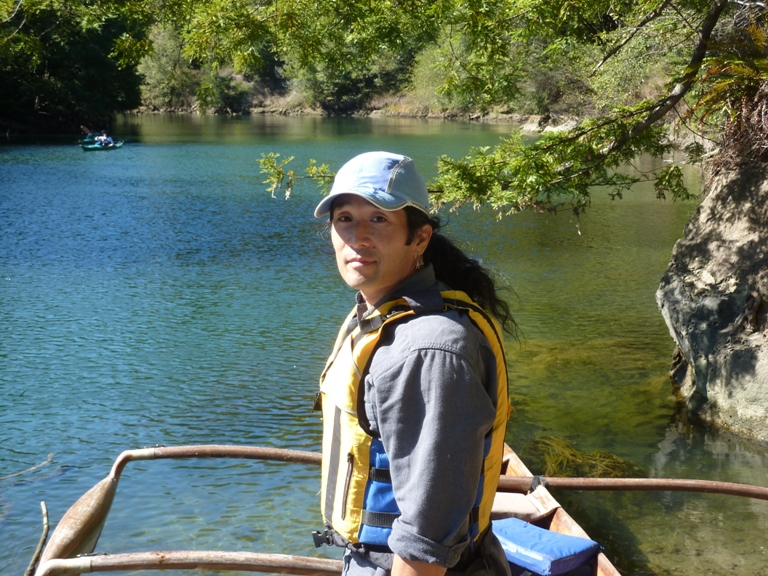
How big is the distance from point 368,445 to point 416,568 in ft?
1.01

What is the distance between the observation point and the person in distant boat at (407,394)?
180 centimetres

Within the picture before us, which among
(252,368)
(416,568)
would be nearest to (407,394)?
(416,568)

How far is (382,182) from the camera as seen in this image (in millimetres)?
2047

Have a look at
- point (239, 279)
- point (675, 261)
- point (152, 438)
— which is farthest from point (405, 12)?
point (239, 279)

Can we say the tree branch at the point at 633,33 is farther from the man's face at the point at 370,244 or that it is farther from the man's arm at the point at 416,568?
the man's arm at the point at 416,568

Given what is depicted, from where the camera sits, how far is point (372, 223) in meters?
2.11

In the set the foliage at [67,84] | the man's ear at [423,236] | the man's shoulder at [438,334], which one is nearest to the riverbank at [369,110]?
the foliage at [67,84]

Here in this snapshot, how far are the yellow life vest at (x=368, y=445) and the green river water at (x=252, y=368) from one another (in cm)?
98

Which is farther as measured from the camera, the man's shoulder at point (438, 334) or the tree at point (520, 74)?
the tree at point (520, 74)

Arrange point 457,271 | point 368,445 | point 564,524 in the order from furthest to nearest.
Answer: point 564,524
point 457,271
point 368,445

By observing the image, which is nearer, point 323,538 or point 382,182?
point 382,182

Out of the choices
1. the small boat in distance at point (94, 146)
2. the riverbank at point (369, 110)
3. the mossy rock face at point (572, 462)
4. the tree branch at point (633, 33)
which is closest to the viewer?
the mossy rock face at point (572, 462)

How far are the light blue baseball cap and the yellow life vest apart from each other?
25 cm

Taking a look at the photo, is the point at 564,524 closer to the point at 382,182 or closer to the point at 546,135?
the point at 382,182
